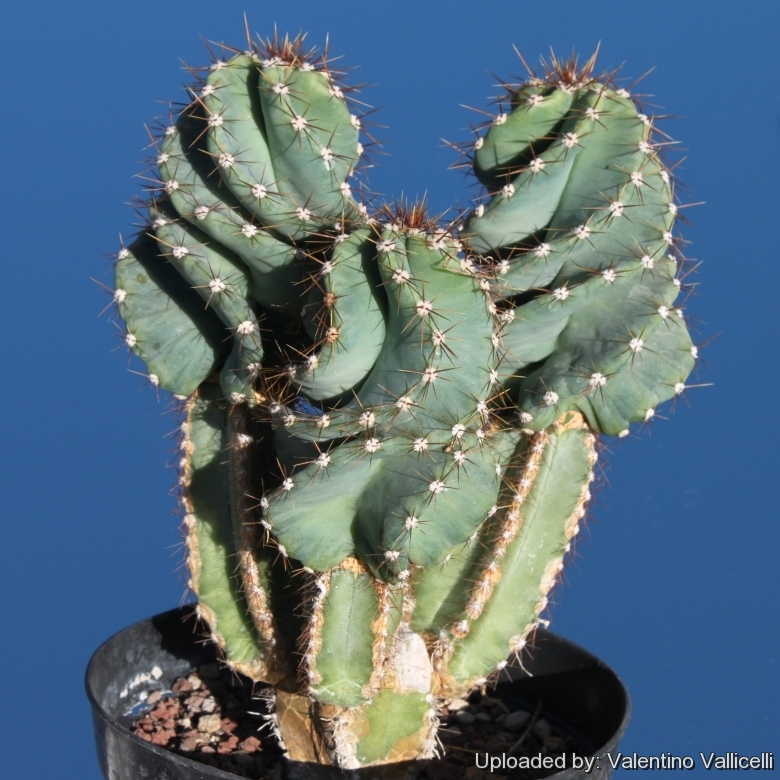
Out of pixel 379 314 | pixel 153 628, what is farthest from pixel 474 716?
pixel 379 314

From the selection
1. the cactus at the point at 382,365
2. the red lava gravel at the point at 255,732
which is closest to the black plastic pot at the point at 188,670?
the red lava gravel at the point at 255,732

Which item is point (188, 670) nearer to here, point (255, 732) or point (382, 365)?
point (255, 732)

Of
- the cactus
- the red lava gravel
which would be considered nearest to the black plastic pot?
the red lava gravel

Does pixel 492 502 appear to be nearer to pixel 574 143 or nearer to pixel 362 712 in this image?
pixel 362 712

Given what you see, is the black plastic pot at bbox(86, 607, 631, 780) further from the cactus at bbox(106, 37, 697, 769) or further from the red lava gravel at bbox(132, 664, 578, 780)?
the cactus at bbox(106, 37, 697, 769)

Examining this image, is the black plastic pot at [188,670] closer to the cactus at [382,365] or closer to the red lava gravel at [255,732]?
the red lava gravel at [255,732]

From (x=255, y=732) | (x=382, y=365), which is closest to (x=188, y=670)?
(x=255, y=732)

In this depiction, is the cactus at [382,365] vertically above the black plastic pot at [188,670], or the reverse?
the cactus at [382,365]
